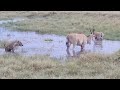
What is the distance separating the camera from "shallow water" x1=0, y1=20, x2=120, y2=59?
27.6 feet

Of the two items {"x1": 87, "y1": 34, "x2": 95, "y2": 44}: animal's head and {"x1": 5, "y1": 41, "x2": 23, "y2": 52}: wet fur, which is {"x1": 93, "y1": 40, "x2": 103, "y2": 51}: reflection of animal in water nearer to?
{"x1": 87, "y1": 34, "x2": 95, "y2": 44}: animal's head

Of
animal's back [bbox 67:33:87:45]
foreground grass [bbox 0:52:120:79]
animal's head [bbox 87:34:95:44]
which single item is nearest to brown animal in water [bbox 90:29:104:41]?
animal's head [bbox 87:34:95:44]

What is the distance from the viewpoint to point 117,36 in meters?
8.47

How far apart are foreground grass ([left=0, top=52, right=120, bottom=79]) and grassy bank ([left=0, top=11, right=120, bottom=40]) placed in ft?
1.35

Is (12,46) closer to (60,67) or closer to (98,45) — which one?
(60,67)

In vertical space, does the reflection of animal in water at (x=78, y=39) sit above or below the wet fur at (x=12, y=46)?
above

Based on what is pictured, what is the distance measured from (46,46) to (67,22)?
0.49 meters

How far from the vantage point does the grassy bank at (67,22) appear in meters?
8.41

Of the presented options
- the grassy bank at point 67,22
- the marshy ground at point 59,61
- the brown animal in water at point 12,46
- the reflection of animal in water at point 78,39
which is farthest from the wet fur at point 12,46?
the reflection of animal in water at point 78,39

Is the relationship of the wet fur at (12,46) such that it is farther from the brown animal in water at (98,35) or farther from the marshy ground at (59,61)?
the brown animal in water at (98,35)

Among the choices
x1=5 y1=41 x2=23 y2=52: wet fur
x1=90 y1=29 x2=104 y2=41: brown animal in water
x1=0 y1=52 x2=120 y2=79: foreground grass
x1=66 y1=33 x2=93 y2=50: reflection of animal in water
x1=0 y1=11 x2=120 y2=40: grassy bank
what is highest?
x1=0 y1=11 x2=120 y2=40: grassy bank

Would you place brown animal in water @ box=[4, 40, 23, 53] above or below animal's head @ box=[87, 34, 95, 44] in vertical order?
below
